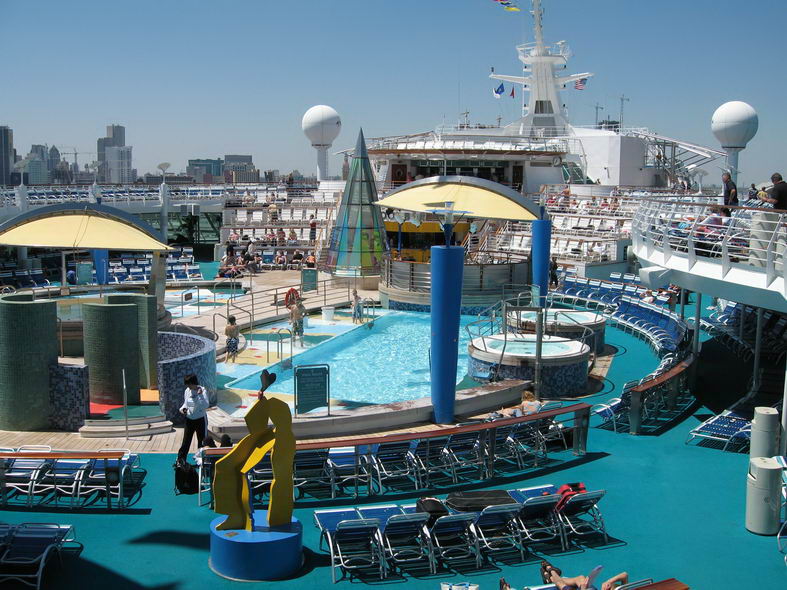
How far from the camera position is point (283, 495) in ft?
23.1

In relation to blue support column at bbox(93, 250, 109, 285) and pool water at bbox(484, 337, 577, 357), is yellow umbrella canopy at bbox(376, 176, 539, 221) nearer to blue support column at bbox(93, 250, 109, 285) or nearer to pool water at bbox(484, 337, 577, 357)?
pool water at bbox(484, 337, 577, 357)

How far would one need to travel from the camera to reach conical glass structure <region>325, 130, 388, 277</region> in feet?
82.5

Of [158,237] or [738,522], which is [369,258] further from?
[738,522]

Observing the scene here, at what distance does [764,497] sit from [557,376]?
577cm

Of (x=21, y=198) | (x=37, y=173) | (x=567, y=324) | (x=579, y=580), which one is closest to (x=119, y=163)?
(x=37, y=173)

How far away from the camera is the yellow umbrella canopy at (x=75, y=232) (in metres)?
14.3

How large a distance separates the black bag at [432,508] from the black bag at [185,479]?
271 centimetres

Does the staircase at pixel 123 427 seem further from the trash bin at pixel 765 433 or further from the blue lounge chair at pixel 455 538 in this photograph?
the trash bin at pixel 765 433

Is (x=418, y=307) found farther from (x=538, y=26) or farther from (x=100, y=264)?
(x=538, y=26)

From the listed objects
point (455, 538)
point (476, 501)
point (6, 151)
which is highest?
point (6, 151)

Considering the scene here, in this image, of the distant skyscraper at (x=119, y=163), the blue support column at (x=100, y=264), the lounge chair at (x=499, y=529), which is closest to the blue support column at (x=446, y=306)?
the lounge chair at (x=499, y=529)

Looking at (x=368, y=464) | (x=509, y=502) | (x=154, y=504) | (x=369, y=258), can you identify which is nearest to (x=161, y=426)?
(x=154, y=504)

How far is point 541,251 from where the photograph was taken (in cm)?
1841

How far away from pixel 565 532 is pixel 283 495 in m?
2.83
